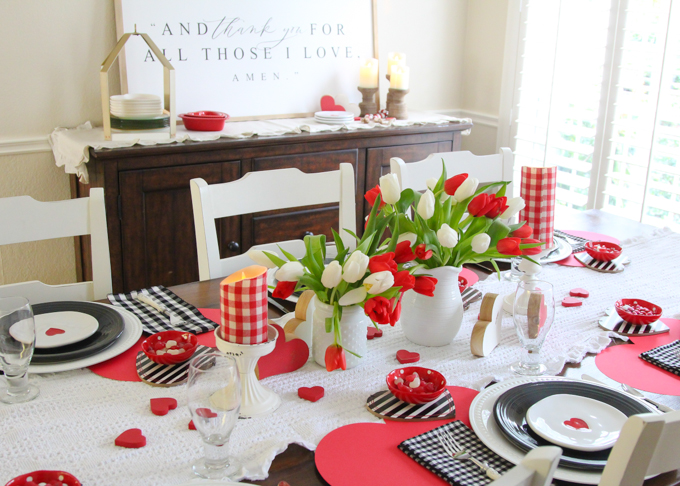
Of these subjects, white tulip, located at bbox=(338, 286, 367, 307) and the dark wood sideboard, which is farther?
the dark wood sideboard

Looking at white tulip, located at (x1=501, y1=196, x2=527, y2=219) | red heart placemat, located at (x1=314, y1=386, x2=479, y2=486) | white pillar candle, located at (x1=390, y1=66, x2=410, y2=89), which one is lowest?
red heart placemat, located at (x1=314, y1=386, x2=479, y2=486)

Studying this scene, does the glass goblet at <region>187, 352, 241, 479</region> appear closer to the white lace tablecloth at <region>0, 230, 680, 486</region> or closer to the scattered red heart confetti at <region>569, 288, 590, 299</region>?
the white lace tablecloth at <region>0, 230, 680, 486</region>

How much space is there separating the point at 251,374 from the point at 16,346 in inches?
14.7

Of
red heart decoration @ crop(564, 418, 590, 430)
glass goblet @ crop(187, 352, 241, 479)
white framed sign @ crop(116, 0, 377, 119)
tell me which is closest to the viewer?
glass goblet @ crop(187, 352, 241, 479)

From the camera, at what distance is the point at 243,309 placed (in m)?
0.97

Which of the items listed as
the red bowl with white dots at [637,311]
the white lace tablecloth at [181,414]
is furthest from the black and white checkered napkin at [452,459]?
the red bowl with white dots at [637,311]

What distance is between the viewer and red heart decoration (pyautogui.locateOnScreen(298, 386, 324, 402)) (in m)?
1.06

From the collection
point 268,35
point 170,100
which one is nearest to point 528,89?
point 268,35

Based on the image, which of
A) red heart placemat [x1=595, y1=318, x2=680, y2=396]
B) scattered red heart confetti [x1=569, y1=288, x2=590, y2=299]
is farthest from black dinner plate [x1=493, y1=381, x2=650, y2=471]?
scattered red heart confetti [x1=569, y1=288, x2=590, y2=299]

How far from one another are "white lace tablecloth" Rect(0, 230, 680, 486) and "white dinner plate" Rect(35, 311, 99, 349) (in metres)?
0.08

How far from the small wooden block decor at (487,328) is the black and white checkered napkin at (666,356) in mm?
270

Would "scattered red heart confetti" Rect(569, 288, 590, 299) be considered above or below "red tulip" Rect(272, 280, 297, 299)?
below

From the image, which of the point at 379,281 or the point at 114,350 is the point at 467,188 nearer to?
the point at 379,281

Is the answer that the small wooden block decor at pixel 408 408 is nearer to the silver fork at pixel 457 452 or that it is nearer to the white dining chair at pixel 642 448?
the silver fork at pixel 457 452
